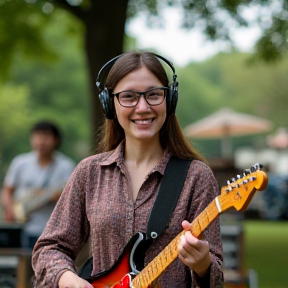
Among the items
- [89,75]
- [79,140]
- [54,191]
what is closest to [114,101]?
[54,191]

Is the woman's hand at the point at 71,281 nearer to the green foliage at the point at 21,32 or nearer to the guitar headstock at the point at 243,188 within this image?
the guitar headstock at the point at 243,188

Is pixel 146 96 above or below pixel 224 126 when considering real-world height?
above

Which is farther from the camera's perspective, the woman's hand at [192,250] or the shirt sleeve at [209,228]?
the shirt sleeve at [209,228]

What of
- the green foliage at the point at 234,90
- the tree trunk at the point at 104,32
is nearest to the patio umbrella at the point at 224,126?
the tree trunk at the point at 104,32

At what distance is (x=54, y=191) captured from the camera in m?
7.75

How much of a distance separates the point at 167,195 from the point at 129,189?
0.20m

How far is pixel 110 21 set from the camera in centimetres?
1111

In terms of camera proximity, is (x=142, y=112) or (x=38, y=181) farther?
(x=38, y=181)

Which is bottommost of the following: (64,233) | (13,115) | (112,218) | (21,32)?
(13,115)

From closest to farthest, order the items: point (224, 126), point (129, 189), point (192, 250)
→ point (192, 250) < point (129, 189) < point (224, 126)

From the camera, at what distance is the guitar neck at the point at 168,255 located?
290 cm

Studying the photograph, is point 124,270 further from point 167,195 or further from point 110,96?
point 110,96

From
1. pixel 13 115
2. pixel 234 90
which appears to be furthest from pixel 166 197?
pixel 234 90

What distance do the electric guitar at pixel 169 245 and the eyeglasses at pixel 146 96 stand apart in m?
0.58
